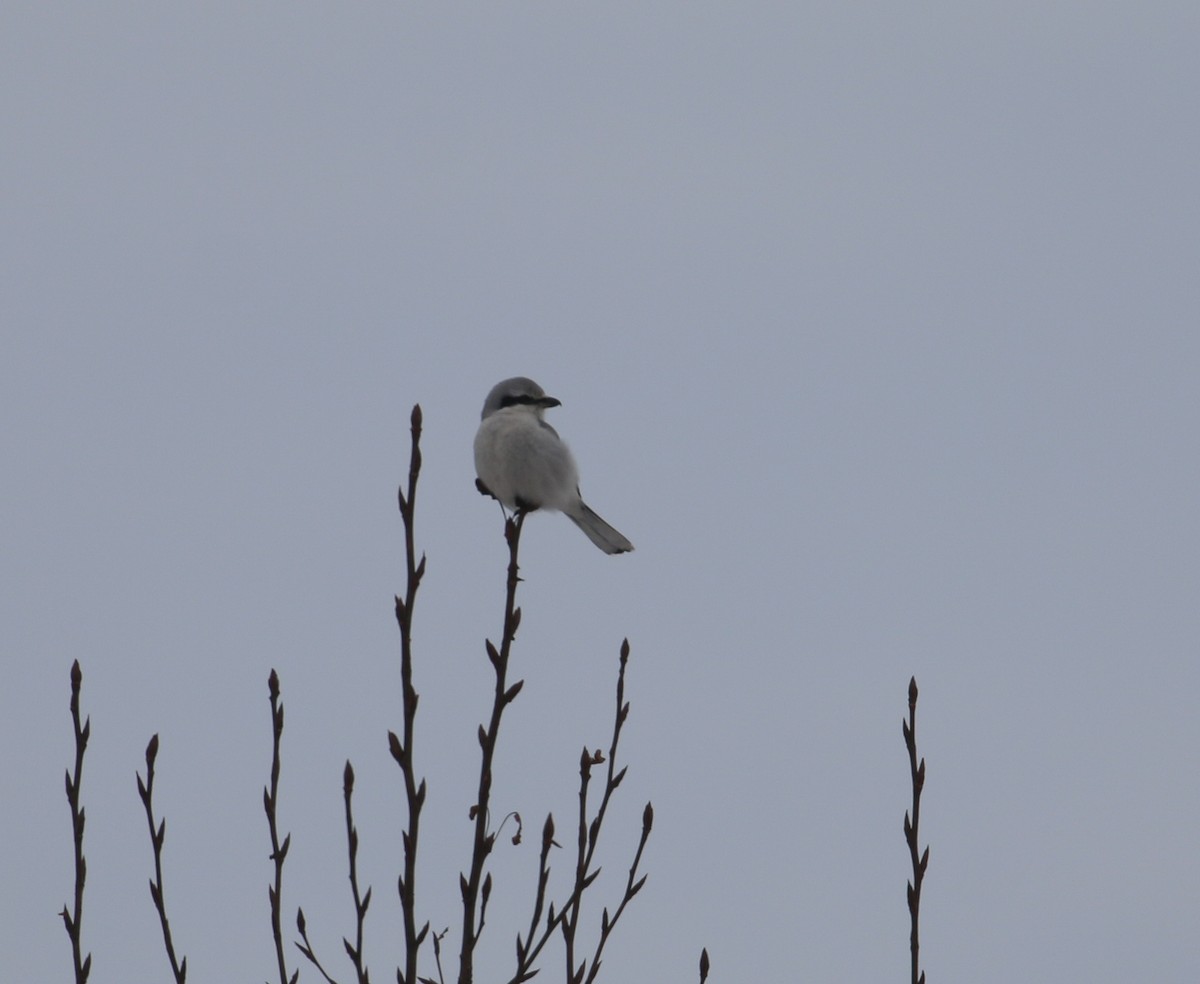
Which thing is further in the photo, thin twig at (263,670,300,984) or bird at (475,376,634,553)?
bird at (475,376,634,553)

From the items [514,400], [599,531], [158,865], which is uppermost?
[514,400]

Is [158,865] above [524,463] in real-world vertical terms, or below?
below

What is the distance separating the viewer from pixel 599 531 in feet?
Result: 22.1

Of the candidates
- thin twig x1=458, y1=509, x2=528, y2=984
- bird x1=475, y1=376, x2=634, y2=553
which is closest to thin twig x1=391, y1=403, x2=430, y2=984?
thin twig x1=458, y1=509, x2=528, y2=984

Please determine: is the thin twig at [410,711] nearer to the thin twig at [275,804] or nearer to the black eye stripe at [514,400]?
the thin twig at [275,804]

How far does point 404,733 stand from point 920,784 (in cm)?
95

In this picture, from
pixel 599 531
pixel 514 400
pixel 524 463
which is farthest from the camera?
pixel 599 531

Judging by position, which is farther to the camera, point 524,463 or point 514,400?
point 514,400

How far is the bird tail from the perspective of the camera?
21.8 ft

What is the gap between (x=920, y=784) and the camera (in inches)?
101

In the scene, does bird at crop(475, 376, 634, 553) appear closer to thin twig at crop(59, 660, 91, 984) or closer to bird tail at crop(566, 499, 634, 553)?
bird tail at crop(566, 499, 634, 553)

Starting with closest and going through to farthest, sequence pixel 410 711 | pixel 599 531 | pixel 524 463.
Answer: pixel 410 711
pixel 524 463
pixel 599 531

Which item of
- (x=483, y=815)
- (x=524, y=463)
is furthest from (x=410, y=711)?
(x=524, y=463)

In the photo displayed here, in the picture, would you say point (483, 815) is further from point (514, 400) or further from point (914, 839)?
point (514, 400)
